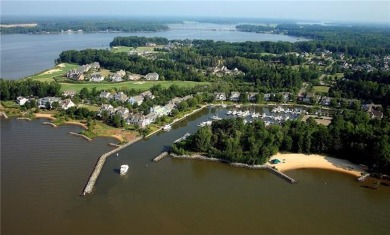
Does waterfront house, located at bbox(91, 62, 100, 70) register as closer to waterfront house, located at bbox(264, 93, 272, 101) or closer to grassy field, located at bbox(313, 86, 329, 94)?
waterfront house, located at bbox(264, 93, 272, 101)

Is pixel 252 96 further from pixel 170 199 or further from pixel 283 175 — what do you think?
pixel 170 199

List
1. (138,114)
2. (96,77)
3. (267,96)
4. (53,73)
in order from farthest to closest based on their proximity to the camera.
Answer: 1. (53,73)
2. (96,77)
3. (267,96)
4. (138,114)

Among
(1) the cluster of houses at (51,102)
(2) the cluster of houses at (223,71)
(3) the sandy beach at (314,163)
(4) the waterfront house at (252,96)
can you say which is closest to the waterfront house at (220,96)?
(4) the waterfront house at (252,96)

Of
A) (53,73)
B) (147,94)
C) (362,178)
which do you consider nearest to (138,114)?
(147,94)

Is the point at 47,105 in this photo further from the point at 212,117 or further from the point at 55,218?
the point at 55,218

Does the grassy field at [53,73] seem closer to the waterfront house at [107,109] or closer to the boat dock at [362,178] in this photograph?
the waterfront house at [107,109]

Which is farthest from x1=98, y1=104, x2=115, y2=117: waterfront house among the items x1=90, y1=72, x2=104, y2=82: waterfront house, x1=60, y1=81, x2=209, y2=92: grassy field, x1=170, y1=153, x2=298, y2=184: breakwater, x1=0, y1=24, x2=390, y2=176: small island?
x1=90, y1=72, x2=104, y2=82: waterfront house
